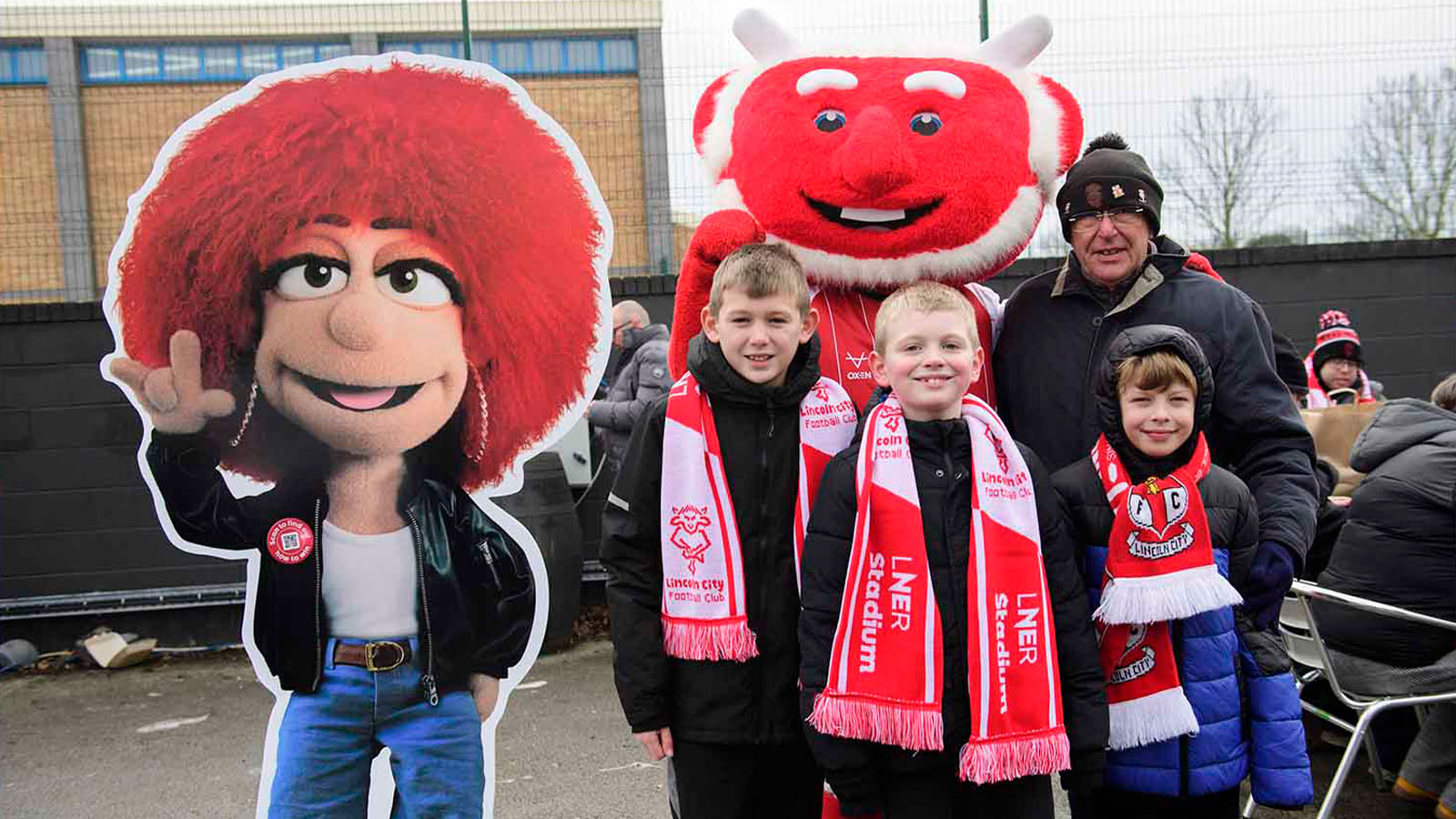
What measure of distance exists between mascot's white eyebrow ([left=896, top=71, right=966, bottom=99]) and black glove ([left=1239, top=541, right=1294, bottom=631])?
3.96ft

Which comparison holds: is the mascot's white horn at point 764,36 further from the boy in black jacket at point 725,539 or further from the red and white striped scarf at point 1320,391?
the red and white striped scarf at point 1320,391

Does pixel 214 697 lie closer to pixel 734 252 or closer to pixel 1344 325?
pixel 734 252

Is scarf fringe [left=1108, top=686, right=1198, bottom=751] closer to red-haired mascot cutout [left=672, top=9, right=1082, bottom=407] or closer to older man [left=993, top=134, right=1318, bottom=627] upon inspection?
older man [left=993, top=134, right=1318, bottom=627]

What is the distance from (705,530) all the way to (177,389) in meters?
1.27

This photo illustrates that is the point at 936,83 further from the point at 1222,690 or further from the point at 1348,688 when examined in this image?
the point at 1348,688

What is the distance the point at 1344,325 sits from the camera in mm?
6559

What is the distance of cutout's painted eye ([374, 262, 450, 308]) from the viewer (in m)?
2.55

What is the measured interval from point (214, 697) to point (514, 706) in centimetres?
145

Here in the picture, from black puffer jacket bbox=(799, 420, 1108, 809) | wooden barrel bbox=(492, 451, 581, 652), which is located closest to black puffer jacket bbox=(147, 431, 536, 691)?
black puffer jacket bbox=(799, 420, 1108, 809)

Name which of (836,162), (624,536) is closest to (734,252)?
(836,162)

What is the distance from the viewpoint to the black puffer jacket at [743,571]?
219cm

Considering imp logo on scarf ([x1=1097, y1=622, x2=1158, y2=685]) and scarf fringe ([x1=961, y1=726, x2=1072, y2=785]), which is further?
imp logo on scarf ([x1=1097, y1=622, x2=1158, y2=685])

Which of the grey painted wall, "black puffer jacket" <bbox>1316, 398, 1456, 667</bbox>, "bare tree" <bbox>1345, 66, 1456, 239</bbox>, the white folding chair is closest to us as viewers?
the white folding chair

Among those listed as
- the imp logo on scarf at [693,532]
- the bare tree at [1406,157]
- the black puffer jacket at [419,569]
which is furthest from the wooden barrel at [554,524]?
the bare tree at [1406,157]
